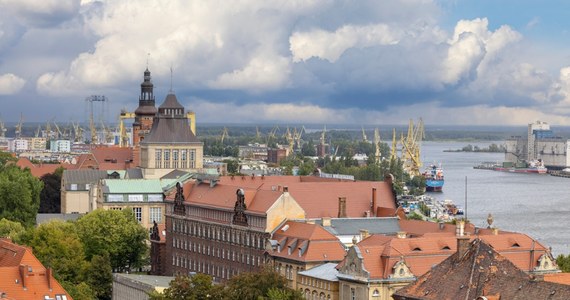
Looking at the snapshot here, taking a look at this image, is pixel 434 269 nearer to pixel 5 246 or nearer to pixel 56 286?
pixel 56 286

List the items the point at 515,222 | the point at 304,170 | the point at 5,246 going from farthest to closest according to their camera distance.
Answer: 1. the point at 304,170
2. the point at 515,222
3. the point at 5,246

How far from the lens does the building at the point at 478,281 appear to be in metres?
51.5

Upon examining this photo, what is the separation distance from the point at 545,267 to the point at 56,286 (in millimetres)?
24092

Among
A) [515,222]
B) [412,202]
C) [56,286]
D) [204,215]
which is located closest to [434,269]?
[56,286]

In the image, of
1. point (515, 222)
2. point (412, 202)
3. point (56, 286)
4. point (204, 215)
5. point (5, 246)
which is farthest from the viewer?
point (412, 202)

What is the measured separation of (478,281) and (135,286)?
3351 cm

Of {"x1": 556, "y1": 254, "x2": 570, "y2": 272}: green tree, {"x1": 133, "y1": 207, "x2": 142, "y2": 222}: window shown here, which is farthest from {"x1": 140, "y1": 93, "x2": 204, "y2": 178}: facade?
{"x1": 556, "y1": 254, "x2": 570, "y2": 272}: green tree

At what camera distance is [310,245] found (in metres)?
77.9

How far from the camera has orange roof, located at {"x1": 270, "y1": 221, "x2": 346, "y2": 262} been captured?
77.6 meters

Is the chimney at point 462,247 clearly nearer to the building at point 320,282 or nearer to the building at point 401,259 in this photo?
the building at point 401,259

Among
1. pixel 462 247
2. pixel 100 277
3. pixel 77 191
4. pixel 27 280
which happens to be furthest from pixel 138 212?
pixel 462 247

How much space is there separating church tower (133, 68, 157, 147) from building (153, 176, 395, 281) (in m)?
49.3

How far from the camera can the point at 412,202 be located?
589 ft

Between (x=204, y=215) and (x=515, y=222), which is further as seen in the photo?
(x=515, y=222)
